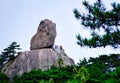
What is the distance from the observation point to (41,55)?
66.1ft

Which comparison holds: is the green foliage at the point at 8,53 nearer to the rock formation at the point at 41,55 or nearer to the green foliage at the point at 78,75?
the rock formation at the point at 41,55

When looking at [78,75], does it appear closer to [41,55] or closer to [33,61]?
[33,61]

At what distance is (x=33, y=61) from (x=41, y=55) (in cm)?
58

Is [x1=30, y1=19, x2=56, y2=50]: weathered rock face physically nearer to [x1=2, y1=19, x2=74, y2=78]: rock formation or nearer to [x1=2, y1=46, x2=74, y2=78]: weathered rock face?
[x1=2, y1=19, x2=74, y2=78]: rock formation

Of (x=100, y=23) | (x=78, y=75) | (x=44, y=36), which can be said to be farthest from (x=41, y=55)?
(x=78, y=75)

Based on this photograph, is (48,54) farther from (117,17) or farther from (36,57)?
(117,17)

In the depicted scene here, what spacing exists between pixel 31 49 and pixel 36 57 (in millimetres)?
1323

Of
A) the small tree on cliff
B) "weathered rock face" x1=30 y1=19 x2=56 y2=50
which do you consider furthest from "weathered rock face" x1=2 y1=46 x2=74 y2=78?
the small tree on cliff

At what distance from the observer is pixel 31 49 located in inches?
840

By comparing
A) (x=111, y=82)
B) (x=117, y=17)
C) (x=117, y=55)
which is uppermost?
(x=117, y=17)

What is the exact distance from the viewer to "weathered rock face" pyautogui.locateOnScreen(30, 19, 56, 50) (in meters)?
20.9

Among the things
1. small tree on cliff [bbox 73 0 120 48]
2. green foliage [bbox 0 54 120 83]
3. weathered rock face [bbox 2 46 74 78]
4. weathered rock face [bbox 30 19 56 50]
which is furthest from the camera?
weathered rock face [bbox 30 19 56 50]

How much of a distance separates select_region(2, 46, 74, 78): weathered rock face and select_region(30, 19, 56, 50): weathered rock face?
0.54 m

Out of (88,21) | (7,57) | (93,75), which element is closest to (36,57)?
(7,57)
